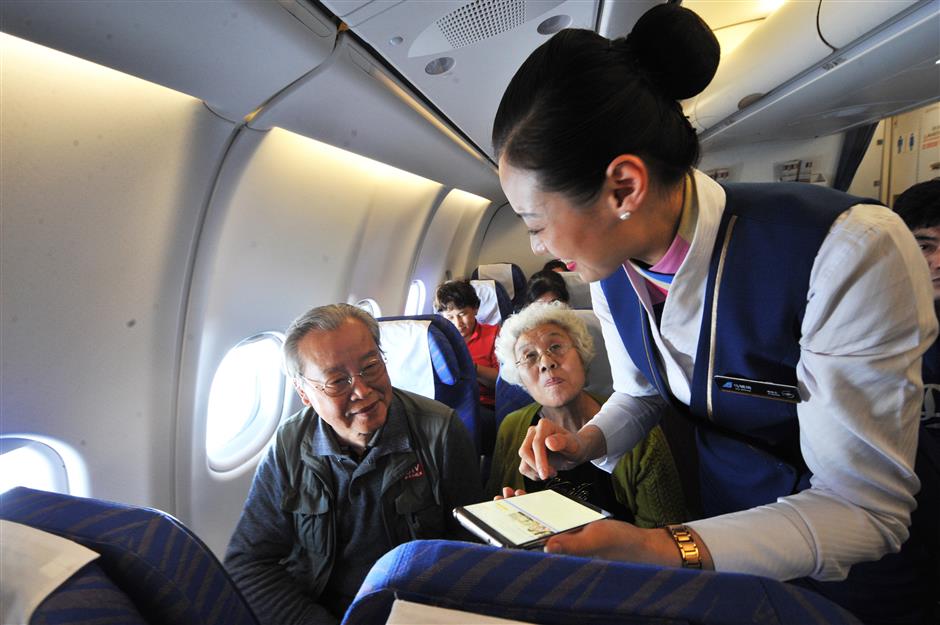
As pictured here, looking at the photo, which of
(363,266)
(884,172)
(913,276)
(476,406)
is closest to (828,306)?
(913,276)

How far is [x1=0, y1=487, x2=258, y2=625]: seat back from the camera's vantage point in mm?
747

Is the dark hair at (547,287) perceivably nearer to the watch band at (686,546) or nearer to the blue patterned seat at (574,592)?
the watch band at (686,546)

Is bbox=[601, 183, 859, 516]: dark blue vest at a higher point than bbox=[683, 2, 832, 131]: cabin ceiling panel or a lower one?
lower

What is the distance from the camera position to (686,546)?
0.89 metres

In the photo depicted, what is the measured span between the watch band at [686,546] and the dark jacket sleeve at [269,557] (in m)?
1.27

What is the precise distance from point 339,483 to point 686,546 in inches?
49.5

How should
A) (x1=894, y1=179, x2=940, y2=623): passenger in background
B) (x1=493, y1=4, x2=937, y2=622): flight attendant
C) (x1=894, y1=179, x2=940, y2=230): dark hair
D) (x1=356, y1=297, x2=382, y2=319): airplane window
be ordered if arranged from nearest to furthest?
(x1=493, y1=4, x2=937, y2=622): flight attendant → (x1=894, y1=179, x2=940, y2=623): passenger in background → (x1=894, y1=179, x2=940, y2=230): dark hair → (x1=356, y1=297, x2=382, y2=319): airplane window

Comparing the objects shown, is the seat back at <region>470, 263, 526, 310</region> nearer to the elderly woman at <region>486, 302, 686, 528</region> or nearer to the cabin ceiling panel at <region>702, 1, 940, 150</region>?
the cabin ceiling panel at <region>702, 1, 940, 150</region>

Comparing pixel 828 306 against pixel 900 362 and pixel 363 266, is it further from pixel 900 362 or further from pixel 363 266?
pixel 363 266

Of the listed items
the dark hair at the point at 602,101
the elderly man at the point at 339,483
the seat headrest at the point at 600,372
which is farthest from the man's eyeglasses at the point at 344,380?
the seat headrest at the point at 600,372

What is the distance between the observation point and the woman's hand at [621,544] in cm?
81

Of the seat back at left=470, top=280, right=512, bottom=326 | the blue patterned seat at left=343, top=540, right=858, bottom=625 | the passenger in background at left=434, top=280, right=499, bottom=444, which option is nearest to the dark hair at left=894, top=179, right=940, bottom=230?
the blue patterned seat at left=343, top=540, right=858, bottom=625

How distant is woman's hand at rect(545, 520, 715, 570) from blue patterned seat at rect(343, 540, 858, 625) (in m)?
0.27

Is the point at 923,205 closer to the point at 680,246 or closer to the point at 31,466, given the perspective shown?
the point at 680,246
